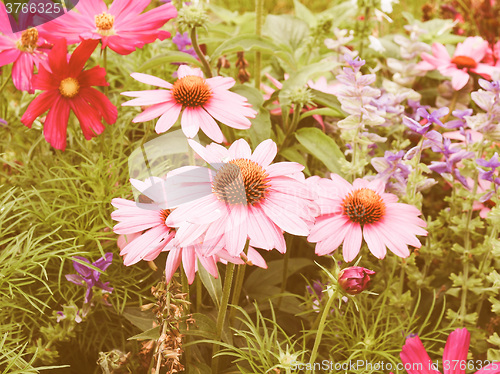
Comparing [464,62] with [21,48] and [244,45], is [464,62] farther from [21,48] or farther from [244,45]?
[21,48]

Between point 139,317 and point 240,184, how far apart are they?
0.27m

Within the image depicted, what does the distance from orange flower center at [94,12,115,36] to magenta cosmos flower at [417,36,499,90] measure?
59 cm

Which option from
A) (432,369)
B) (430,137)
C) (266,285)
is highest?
(430,137)

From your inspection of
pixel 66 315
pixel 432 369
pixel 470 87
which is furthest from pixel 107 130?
pixel 470 87

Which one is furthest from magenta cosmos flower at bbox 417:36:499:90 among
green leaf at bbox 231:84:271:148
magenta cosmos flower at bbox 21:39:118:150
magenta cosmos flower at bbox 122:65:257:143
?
magenta cosmos flower at bbox 21:39:118:150

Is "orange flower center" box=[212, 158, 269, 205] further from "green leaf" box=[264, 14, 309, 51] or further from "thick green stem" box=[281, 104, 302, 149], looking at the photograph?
"green leaf" box=[264, 14, 309, 51]

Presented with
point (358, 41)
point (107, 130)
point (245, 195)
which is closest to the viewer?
point (245, 195)

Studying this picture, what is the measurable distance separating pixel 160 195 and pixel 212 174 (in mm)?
59

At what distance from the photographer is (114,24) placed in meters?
0.73

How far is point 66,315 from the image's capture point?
0.67 m

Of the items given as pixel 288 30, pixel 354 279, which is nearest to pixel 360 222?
pixel 354 279

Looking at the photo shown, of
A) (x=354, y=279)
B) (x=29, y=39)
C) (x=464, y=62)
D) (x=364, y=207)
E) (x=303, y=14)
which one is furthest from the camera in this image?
(x=303, y=14)

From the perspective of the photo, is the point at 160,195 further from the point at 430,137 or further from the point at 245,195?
the point at 430,137

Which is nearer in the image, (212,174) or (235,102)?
(212,174)
